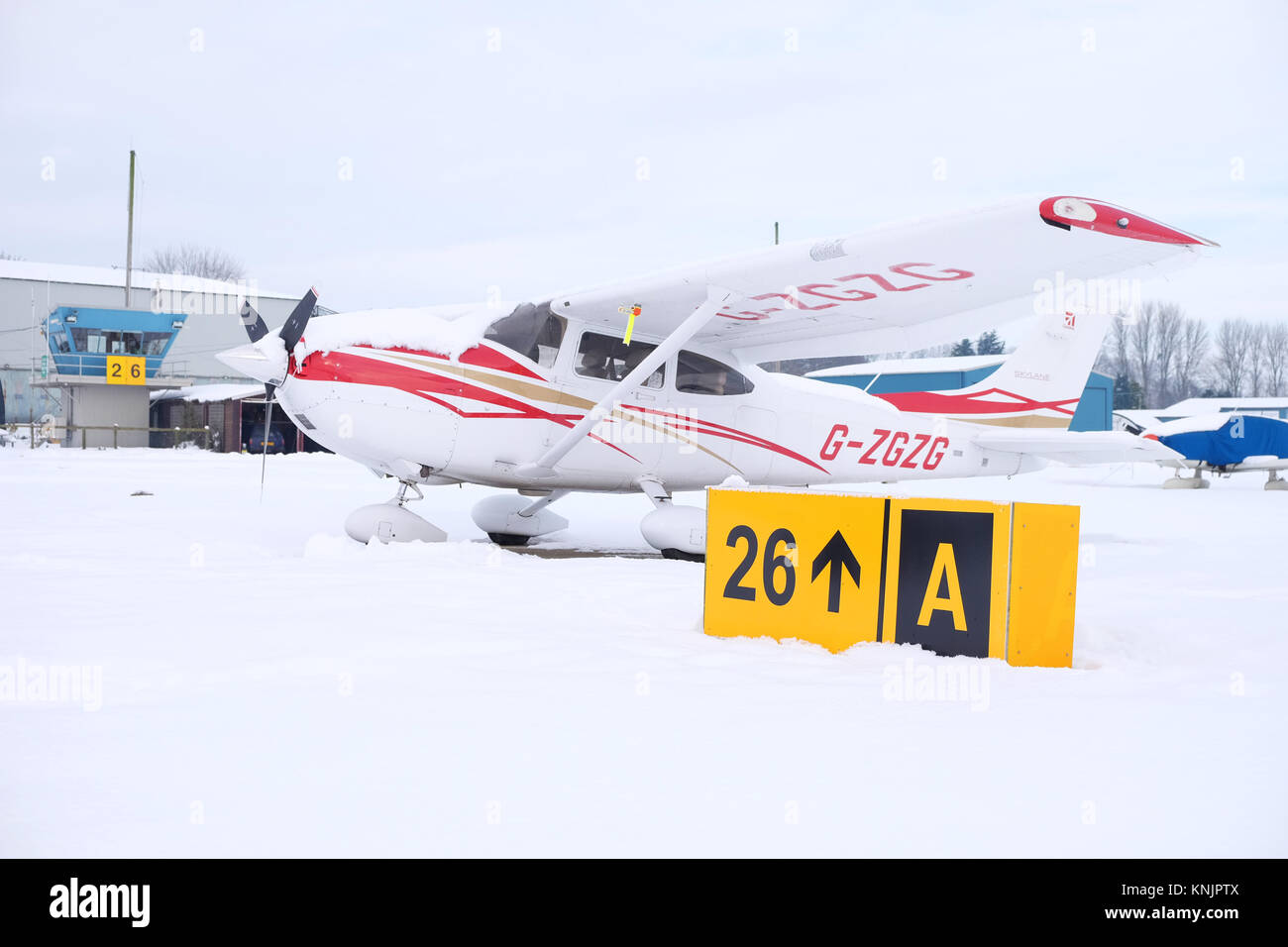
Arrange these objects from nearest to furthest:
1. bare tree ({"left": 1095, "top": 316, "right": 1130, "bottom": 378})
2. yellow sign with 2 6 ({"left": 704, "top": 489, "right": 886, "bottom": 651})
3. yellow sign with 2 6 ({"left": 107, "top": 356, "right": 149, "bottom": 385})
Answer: yellow sign with 2 6 ({"left": 704, "top": 489, "right": 886, "bottom": 651})
yellow sign with 2 6 ({"left": 107, "top": 356, "right": 149, "bottom": 385})
bare tree ({"left": 1095, "top": 316, "right": 1130, "bottom": 378})

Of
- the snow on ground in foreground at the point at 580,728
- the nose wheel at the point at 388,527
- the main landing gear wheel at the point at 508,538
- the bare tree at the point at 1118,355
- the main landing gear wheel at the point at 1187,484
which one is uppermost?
the bare tree at the point at 1118,355

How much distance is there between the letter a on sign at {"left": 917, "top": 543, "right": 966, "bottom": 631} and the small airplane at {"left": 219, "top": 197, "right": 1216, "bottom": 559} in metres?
2.72

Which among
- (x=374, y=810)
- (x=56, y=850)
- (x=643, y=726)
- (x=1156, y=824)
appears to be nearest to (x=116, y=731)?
(x=56, y=850)

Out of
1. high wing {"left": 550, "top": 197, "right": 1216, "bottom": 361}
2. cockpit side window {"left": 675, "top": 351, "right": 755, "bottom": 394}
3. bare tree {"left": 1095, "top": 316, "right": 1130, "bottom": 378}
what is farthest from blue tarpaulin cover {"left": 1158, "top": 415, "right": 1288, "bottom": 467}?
bare tree {"left": 1095, "top": 316, "right": 1130, "bottom": 378}

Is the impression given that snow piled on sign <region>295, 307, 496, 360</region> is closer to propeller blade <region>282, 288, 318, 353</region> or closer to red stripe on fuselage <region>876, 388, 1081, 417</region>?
propeller blade <region>282, 288, 318, 353</region>

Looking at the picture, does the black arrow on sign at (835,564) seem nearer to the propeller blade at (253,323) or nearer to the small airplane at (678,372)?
the small airplane at (678,372)

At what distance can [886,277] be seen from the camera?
717cm

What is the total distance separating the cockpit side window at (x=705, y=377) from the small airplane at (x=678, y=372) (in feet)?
0.05

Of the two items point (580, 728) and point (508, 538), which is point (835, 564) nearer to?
point (580, 728)

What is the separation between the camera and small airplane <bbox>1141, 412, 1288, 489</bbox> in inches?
832

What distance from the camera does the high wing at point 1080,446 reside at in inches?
367

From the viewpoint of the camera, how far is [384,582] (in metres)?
5.53

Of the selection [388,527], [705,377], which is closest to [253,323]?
[388,527]

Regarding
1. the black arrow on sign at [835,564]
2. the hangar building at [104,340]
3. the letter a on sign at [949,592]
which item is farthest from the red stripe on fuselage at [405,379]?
the hangar building at [104,340]
